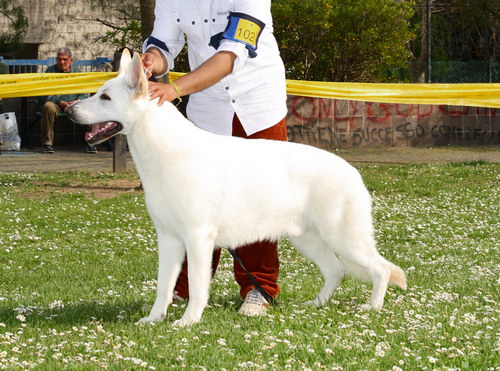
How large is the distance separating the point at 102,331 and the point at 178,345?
608 mm

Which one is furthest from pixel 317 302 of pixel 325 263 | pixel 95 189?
pixel 95 189

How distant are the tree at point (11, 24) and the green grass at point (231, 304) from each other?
14.9 m

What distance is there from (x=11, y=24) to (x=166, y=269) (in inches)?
910

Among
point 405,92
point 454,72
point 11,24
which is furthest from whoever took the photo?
point 11,24

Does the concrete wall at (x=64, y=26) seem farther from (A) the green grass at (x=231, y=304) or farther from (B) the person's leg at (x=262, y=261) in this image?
(B) the person's leg at (x=262, y=261)

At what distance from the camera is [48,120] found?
18.7 m

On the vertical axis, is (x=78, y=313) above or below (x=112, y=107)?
below

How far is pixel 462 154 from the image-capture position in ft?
64.0

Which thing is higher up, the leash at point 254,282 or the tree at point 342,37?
the tree at point 342,37

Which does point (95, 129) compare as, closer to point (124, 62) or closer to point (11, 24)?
point (124, 62)

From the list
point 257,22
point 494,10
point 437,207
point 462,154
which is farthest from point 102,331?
point 494,10

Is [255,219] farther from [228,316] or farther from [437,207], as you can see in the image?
[437,207]

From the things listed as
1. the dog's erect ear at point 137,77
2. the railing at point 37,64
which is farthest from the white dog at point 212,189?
the railing at point 37,64

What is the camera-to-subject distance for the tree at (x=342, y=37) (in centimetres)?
2095
